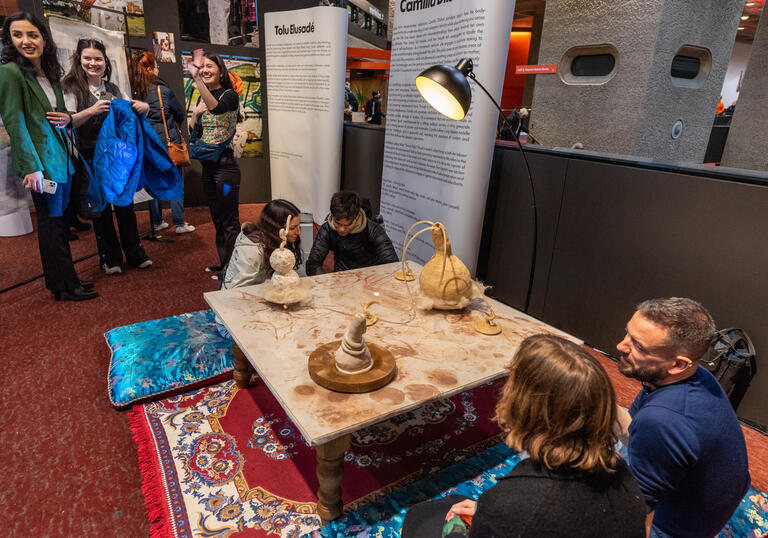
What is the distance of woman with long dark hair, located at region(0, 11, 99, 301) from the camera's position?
2.69 meters

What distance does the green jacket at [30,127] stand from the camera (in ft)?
8.86

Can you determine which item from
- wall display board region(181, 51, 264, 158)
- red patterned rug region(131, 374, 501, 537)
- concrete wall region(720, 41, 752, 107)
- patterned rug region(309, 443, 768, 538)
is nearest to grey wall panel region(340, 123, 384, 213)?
wall display board region(181, 51, 264, 158)

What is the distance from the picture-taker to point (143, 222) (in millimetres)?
5270

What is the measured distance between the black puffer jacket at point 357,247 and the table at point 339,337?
1.33 feet

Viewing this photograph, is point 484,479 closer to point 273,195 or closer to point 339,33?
point 339,33

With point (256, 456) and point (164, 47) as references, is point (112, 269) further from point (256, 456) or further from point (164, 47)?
point (164, 47)

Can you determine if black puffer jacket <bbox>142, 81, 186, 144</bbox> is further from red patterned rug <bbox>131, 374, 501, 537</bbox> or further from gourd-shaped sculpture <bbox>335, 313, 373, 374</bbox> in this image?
gourd-shaped sculpture <bbox>335, 313, 373, 374</bbox>

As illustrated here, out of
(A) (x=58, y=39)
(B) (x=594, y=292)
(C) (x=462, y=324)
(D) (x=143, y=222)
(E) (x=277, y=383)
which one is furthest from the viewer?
(D) (x=143, y=222)

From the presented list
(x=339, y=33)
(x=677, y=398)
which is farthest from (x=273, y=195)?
(x=677, y=398)

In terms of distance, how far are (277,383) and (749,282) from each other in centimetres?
220

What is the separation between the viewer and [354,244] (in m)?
2.96

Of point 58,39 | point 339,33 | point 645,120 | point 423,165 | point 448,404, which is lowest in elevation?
point 448,404

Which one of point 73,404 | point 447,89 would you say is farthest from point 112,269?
point 447,89

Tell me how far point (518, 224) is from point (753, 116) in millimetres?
2473
